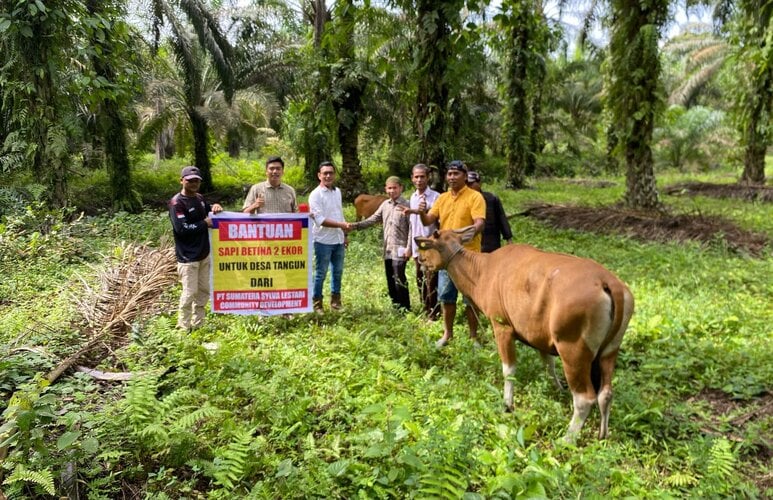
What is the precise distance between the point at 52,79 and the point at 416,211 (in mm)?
7275

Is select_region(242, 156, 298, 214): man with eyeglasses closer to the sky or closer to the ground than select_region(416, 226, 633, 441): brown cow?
closer to the sky

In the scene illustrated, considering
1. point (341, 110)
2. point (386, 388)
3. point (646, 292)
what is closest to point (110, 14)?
point (341, 110)

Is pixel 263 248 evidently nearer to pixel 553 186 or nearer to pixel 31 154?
pixel 31 154

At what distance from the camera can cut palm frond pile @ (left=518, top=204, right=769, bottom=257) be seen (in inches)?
368

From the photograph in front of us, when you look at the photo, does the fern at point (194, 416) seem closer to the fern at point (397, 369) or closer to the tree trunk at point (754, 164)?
the fern at point (397, 369)

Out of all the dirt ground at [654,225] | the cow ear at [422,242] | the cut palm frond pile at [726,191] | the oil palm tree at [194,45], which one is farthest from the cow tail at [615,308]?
the oil palm tree at [194,45]

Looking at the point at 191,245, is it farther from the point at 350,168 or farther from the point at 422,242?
the point at 350,168

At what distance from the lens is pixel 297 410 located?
3820 millimetres

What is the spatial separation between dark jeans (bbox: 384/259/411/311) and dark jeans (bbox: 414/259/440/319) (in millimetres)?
206

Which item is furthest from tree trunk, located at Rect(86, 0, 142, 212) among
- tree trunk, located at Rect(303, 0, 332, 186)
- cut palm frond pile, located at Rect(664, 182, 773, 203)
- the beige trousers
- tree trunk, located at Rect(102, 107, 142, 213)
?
cut palm frond pile, located at Rect(664, 182, 773, 203)

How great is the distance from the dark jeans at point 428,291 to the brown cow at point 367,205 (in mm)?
5682

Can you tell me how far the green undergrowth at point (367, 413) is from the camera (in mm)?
3062

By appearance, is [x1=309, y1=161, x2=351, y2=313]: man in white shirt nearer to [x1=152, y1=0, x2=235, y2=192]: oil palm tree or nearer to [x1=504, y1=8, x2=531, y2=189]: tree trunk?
[x1=152, y1=0, x2=235, y2=192]: oil palm tree

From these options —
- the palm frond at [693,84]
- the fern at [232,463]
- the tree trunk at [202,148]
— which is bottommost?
the fern at [232,463]
